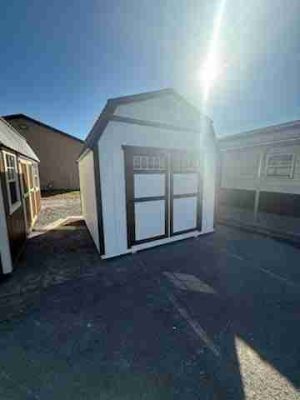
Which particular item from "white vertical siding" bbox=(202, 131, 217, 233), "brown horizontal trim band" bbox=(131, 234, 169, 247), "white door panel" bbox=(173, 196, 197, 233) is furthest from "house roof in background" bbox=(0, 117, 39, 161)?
"white vertical siding" bbox=(202, 131, 217, 233)

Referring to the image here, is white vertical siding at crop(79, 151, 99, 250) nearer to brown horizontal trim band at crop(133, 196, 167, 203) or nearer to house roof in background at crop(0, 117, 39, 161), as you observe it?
brown horizontal trim band at crop(133, 196, 167, 203)

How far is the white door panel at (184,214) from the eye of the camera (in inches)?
220

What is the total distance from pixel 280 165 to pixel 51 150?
20482mm

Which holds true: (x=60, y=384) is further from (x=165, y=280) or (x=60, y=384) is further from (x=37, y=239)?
(x=37, y=239)

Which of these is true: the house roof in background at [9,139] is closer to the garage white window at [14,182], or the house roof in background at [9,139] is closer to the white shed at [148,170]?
the garage white window at [14,182]

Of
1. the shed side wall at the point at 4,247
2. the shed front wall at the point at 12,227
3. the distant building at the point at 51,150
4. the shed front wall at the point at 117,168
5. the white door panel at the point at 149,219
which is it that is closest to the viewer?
the shed side wall at the point at 4,247

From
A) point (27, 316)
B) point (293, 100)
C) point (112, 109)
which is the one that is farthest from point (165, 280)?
point (293, 100)

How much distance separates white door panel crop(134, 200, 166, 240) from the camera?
493 cm

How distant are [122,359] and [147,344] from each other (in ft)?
1.12

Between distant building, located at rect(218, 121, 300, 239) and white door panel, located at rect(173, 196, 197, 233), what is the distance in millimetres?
2769

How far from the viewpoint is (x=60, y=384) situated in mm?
1815

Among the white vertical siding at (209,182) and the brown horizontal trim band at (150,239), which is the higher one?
the white vertical siding at (209,182)

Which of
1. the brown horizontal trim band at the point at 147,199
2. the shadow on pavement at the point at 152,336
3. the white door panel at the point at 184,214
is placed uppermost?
the brown horizontal trim band at the point at 147,199

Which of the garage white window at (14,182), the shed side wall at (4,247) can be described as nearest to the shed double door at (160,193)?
the shed side wall at (4,247)
